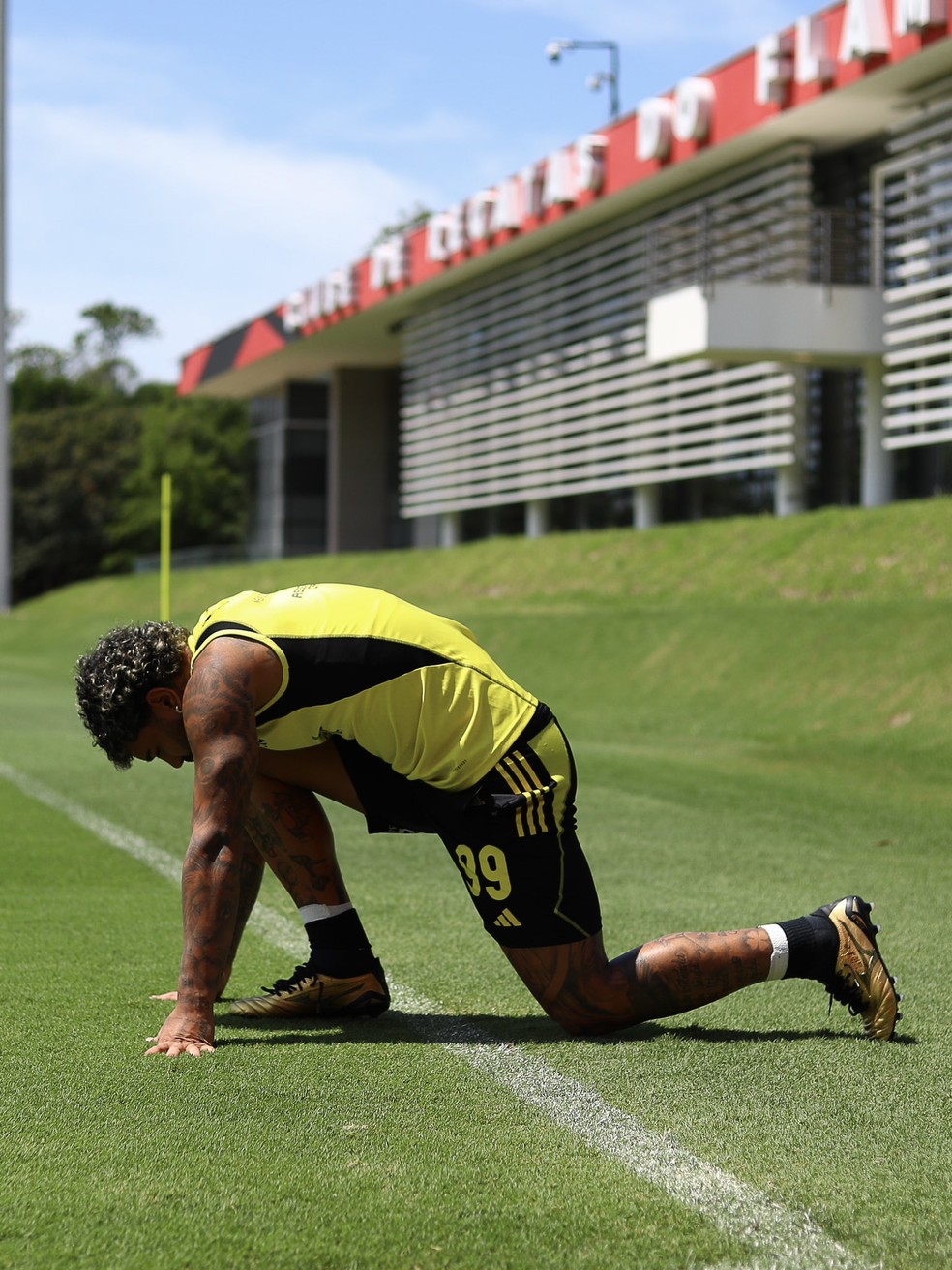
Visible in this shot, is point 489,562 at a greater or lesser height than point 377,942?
greater

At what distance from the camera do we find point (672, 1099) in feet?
12.6

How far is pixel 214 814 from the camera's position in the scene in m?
4.11

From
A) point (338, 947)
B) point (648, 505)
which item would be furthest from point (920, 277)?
point (338, 947)

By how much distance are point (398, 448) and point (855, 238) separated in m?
27.3

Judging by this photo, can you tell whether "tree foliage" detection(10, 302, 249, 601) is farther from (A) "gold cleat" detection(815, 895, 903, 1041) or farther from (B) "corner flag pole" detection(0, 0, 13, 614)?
(A) "gold cleat" detection(815, 895, 903, 1041)

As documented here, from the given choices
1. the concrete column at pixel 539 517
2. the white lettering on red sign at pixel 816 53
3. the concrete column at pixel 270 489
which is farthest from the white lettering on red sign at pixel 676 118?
the concrete column at pixel 270 489

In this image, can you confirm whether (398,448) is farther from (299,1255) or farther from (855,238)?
(299,1255)

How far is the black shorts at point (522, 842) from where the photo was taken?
14.0 ft

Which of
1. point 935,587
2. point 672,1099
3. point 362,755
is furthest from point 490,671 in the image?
point 935,587

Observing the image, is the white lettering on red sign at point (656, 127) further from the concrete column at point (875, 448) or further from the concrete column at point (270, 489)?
the concrete column at point (270, 489)

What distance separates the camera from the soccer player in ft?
13.5

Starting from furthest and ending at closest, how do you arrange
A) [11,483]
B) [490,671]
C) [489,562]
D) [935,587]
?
[11,483], [489,562], [935,587], [490,671]

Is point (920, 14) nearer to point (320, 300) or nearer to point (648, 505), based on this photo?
point (648, 505)

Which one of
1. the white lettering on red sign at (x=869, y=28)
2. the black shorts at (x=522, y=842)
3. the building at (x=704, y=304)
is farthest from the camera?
the building at (x=704, y=304)
